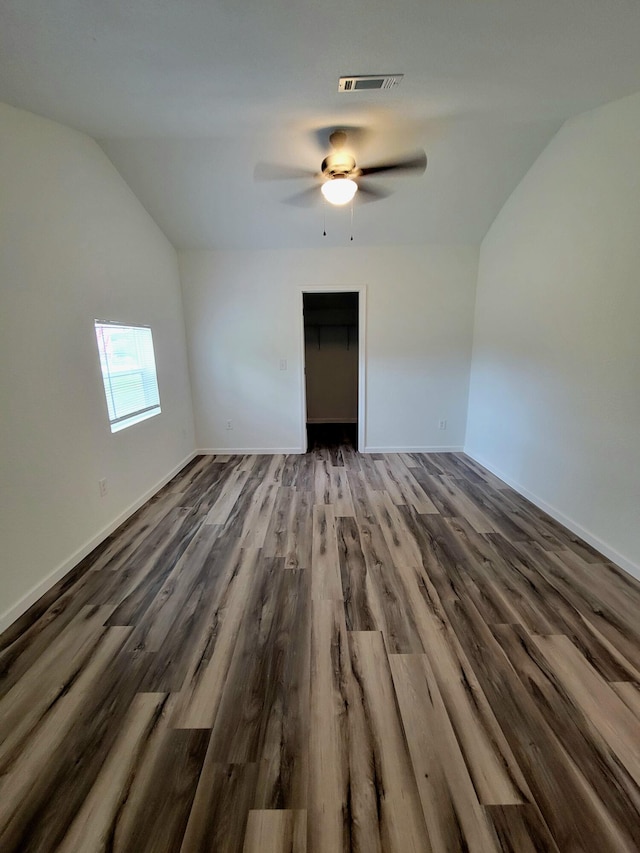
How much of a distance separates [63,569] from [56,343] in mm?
1430

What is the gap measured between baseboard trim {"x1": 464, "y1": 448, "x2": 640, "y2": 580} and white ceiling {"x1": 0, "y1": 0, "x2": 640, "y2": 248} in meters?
2.72

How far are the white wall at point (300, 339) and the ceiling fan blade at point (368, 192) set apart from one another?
0.84 meters

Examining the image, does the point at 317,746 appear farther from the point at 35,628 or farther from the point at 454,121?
the point at 454,121

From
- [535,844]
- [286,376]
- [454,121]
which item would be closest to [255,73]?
[454,121]

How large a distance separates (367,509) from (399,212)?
2932mm

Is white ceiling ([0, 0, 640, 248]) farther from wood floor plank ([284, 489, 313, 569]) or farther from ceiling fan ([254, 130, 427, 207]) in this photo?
wood floor plank ([284, 489, 313, 569])

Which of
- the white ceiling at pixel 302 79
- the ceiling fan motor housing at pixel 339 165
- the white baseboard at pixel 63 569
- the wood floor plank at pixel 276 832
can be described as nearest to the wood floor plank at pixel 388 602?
the wood floor plank at pixel 276 832

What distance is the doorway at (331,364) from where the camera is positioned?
5809mm

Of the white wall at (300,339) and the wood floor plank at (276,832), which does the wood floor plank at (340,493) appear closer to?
the white wall at (300,339)

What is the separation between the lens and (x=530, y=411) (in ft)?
10.2

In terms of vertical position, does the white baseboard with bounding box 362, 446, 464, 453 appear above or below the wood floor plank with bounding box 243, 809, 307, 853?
above

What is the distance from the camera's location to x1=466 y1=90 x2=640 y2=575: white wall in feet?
7.00

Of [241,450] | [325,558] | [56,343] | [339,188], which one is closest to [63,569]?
[56,343]

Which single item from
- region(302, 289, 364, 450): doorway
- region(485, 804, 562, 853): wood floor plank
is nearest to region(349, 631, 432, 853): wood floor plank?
region(485, 804, 562, 853): wood floor plank
